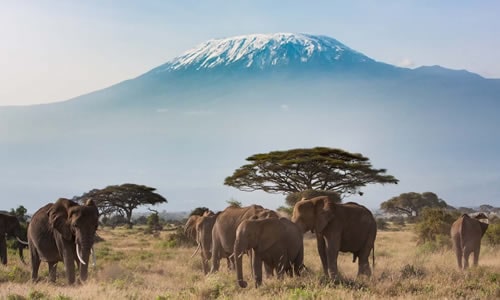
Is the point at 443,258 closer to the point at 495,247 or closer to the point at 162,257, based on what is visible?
the point at 495,247

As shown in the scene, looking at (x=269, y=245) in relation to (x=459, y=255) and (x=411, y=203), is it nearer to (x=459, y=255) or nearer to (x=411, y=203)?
(x=459, y=255)

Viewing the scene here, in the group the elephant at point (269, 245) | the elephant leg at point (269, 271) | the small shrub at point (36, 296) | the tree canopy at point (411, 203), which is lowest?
the tree canopy at point (411, 203)

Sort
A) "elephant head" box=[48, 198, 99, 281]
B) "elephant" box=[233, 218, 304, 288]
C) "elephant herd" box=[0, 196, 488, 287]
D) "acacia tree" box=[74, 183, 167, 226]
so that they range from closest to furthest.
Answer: "elephant" box=[233, 218, 304, 288], "elephant herd" box=[0, 196, 488, 287], "elephant head" box=[48, 198, 99, 281], "acacia tree" box=[74, 183, 167, 226]

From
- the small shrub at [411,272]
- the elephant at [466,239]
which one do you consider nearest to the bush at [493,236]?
the elephant at [466,239]

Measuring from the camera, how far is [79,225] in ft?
50.0

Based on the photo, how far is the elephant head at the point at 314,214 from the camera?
661 inches

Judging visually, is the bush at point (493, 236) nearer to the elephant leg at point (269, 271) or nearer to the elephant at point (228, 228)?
the elephant at point (228, 228)

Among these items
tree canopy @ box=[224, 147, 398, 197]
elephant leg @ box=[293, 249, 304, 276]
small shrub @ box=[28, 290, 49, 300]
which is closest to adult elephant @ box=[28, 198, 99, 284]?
small shrub @ box=[28, 290, 49, 300]

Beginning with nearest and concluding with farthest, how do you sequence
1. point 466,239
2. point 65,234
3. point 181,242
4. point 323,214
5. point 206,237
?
point 65,234 → point 323,214 → point 206,237 → point 466,239 → point 181,242

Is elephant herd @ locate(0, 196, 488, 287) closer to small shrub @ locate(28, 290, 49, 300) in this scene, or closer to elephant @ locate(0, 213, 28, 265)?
small shrub @ locate(28, 290, 49, 300)

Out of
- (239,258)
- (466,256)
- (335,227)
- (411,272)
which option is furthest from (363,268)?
(466,256)

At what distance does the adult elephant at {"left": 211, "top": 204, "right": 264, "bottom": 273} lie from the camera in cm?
1736

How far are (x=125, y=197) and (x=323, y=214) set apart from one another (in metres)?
54.8

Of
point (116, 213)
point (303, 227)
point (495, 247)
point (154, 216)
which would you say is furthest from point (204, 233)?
point (116, 213)
